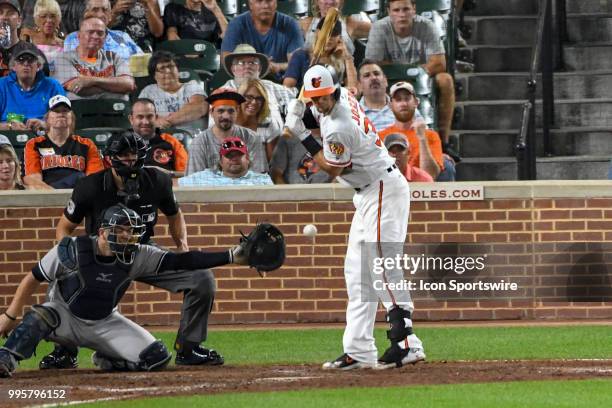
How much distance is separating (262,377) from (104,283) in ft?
4.01

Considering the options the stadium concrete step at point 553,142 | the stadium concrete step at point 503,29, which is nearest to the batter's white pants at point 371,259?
the stadium concrete step at point 553,142

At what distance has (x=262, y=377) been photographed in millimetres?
8883

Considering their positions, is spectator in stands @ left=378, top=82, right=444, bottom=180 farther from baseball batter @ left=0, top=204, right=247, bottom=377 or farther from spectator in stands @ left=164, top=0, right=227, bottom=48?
baseball batter @ left=0, top=204, right=247, bottom=377

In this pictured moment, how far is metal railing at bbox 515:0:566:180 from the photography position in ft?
44.0

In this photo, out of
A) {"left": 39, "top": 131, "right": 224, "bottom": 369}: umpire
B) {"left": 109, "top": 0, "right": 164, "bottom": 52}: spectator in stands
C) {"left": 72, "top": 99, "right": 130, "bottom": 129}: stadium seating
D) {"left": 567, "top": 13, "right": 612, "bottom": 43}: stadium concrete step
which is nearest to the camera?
{"left": 39, "top": 131, "right": 224, "bottom": 369}: umpire

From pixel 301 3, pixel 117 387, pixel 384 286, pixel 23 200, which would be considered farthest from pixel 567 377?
pixel 301 3

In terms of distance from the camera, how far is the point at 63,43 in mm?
14734

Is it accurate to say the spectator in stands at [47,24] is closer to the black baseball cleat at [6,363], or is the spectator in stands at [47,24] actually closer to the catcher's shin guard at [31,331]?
the catcher's shin guard at [31,331]

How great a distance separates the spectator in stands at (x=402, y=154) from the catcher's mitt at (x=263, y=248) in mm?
3682

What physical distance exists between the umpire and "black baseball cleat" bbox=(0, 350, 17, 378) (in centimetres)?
74

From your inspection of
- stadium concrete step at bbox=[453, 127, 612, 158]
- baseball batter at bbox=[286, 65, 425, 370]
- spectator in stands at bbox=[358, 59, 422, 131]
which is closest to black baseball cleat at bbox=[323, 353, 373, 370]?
baseball batter at bbox=[286, 65, 425, 370]

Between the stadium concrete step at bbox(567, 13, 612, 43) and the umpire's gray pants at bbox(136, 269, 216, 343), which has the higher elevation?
the stadium concrete step at bbox(567, 13, 612, 43)

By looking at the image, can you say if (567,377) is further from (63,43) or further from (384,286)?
(63,43)

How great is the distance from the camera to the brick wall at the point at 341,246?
12.5 meters
